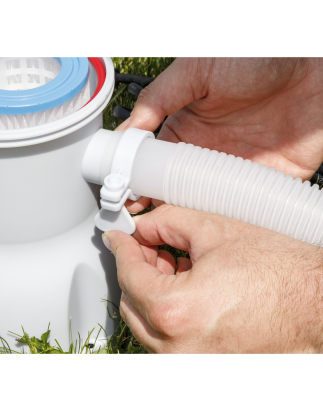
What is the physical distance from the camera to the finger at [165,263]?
112 cm

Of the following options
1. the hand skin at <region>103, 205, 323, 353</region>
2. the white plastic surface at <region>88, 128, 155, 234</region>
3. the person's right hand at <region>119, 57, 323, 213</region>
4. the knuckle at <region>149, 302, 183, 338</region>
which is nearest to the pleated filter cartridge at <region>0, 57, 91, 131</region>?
the white plastic surface at <region>88, 128, 155, 234</region>

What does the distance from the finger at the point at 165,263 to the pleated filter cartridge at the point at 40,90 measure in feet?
1.42

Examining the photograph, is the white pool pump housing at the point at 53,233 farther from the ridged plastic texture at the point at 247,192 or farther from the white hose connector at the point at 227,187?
the ridged plastic texture at the point at 247,192

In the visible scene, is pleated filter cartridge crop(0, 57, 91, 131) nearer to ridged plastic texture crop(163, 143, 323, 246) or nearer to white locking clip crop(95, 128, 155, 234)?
white locking clip crop(95, 128, 155, 234)

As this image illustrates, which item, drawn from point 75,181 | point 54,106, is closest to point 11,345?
point 75,181

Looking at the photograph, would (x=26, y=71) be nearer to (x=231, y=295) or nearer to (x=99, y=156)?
(x=99, y=156)

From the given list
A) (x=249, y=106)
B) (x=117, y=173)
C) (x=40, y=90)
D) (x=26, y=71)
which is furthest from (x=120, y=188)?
(x=249, y=106)

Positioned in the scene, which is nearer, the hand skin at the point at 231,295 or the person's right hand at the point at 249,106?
the hand skin at the point at 231,295

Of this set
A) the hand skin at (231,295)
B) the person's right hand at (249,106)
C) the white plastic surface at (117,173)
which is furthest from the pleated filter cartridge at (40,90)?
the hand skin at (231,295)

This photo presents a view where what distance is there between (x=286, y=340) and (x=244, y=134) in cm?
67

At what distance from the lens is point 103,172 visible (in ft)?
3.22

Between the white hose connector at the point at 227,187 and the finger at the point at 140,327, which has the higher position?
the white hose connector at the point at 227,187

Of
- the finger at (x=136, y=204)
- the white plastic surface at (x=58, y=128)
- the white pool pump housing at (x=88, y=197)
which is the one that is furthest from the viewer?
the finger at (x=136, y=204)

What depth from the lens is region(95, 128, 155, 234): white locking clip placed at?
3.06 feet
